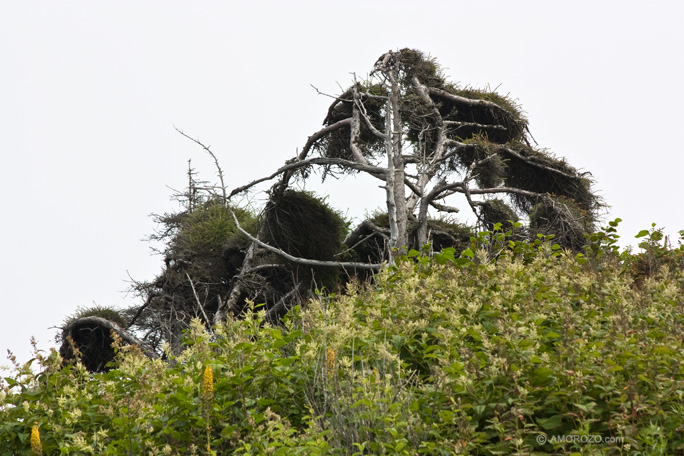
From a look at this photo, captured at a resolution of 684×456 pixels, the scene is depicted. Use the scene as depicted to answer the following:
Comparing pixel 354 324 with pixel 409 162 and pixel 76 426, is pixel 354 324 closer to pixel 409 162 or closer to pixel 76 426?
pixel 76 426

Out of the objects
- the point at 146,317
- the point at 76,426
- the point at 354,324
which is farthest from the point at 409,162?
the point at 76,426

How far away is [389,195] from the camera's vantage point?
11.9 meters

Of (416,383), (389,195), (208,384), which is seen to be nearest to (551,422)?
(416,383)

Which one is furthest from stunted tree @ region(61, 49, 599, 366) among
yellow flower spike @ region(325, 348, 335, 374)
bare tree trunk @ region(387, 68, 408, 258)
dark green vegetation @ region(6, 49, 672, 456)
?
yellow flower spike @ region(325, 348, 335, 374)

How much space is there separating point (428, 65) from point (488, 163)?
3747 mm

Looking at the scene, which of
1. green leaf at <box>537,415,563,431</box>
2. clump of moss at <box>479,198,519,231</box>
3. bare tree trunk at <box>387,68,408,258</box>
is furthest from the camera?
clump of moss at <box>479,198,519,231</box>

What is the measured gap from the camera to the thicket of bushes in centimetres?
452

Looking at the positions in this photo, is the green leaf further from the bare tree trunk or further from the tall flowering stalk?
the bare tree trunk

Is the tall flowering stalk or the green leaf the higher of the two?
the tall flowering stalk

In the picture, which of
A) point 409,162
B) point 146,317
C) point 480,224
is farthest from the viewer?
point 146,317

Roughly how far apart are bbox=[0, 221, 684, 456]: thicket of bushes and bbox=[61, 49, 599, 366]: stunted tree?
229 inches

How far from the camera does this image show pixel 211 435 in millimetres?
5395

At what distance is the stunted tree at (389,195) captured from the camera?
1320 centimetres

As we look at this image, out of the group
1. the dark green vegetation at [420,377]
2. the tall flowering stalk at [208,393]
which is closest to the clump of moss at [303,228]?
the dark green vegetation at [420,377]
